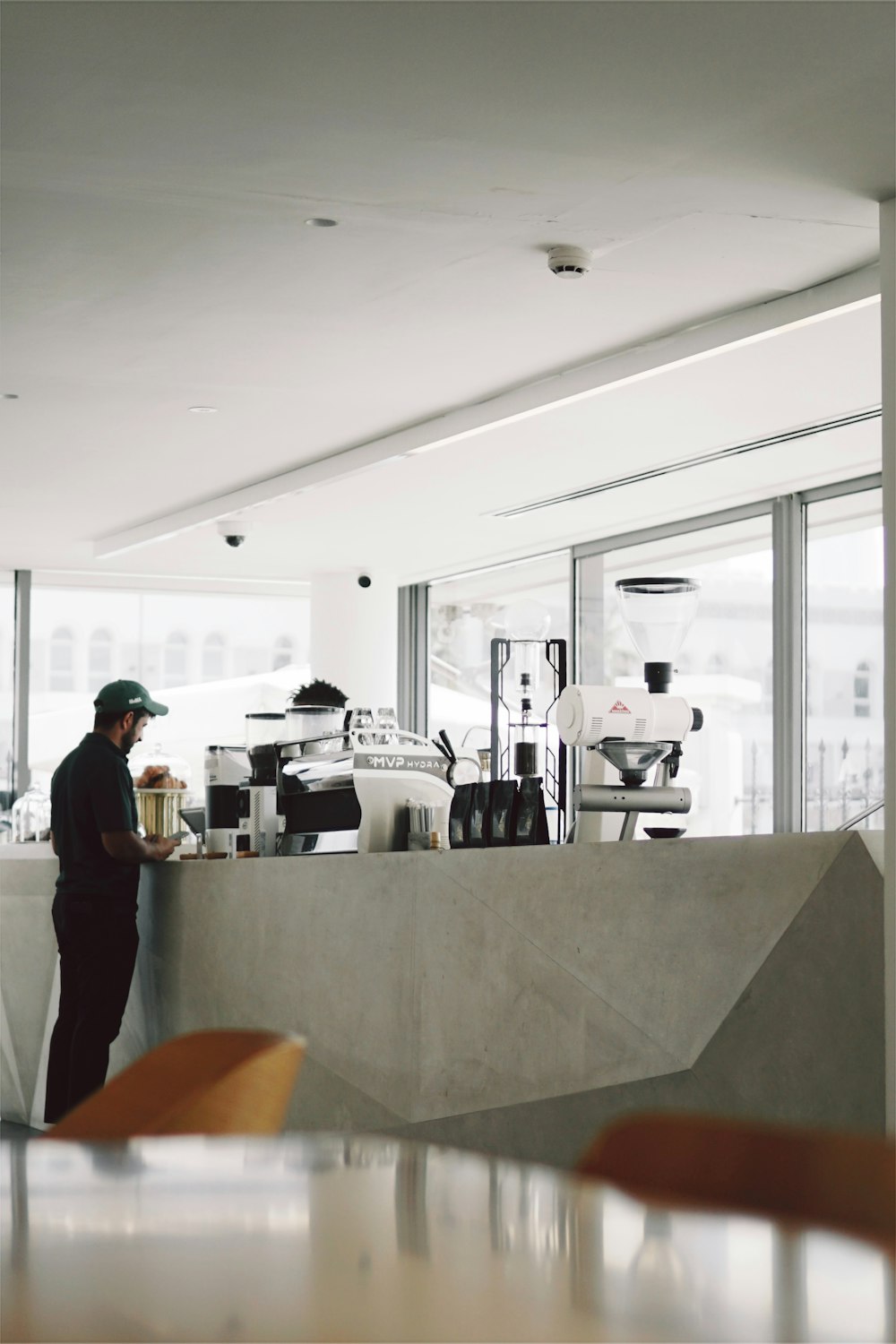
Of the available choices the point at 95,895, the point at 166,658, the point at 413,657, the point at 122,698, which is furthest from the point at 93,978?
the point at 166,658

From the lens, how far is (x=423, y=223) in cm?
425

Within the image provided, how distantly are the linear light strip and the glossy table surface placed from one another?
546 cm

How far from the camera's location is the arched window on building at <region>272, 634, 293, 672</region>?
12.0 metres

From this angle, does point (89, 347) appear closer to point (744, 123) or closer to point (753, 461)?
point (744, 123)

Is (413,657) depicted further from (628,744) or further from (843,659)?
(628,744)

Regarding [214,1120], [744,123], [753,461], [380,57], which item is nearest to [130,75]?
[380,57]

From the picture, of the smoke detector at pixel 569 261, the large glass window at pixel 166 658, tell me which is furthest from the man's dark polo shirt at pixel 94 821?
the large glass window at pixel 166 658

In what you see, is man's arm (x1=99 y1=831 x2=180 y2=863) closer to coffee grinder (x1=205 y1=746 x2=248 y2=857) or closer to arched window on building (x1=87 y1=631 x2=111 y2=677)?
coffee grinder (x1=205 y1=746 x2=248 y2=857)

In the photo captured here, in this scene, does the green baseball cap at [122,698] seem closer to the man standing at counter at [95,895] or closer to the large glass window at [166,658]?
the man standing at counter at [95,895]

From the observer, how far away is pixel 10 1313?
888 mm

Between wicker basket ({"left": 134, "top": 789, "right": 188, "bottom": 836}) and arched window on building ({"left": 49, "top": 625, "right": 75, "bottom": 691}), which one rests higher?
arched window on building ({"left": 49, "top": 625, "right": 75, "bottom": 691})

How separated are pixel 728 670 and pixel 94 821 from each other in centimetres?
417

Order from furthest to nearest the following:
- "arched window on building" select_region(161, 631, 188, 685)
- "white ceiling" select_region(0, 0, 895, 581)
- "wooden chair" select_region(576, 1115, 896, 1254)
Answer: "arched window on building" select_region(161, 631, 188, 685)
"white ceiling" select_region(0, 0, 895, 581)
"wooden chair" select_region(576, 1115, 896, 1254)

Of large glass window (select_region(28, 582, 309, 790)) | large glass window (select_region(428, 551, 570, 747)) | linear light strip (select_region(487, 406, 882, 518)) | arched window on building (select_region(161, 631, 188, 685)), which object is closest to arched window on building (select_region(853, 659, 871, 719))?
linear light strip (select_region(487, 406, 882, 518))
